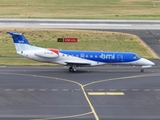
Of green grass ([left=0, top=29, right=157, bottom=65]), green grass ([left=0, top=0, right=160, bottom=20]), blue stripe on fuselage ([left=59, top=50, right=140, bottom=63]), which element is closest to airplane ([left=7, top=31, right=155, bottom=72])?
blue stripe on fuselage ([left=59, top=50, right=140, bottom=63])

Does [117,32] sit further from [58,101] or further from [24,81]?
[58,101]

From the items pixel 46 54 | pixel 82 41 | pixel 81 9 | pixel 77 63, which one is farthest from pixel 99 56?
pixel 81 9

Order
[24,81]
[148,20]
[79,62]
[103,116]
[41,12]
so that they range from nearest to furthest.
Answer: [103,116] → [24,81] → [79,62] → [148,20] → [41,12]

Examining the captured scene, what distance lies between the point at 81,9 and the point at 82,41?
152 ft

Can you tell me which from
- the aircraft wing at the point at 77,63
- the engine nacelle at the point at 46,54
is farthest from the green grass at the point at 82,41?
the aircraft wing at the point at 77,63

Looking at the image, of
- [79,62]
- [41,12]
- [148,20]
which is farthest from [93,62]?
[41,12]

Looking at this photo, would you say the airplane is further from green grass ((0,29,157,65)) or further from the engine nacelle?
green grass ((0,29,157,65))

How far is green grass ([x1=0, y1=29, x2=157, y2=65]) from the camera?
252ft

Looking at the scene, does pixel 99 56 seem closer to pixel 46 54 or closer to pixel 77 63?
pixel 77 63

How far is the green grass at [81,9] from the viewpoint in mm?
116375

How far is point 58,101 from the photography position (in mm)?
44656

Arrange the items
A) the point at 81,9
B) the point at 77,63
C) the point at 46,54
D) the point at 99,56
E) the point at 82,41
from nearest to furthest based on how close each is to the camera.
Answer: the point at 46,54 → the point at 77,63 → the point at 99,56 → the point at 82,41 → the point at 81,9

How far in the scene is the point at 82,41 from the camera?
8394 centimetres

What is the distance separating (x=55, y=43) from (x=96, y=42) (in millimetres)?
7371
